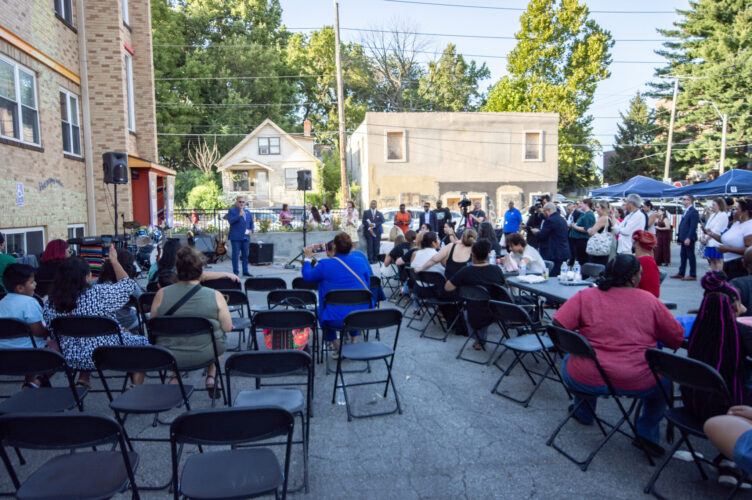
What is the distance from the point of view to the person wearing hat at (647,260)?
4.48m

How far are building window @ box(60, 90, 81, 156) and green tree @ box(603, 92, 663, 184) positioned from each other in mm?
38005

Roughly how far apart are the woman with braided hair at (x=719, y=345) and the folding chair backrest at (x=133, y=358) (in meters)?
3.18

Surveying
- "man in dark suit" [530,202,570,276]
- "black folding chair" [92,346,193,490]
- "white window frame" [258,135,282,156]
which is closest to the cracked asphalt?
"black folding chair" [92,346,193,490]

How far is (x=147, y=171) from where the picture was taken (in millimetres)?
14062

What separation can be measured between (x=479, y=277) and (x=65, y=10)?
11022mm

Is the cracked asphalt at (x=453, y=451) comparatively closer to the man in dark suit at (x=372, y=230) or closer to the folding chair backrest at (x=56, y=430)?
the folding chair backrest at (x=56, y=430)

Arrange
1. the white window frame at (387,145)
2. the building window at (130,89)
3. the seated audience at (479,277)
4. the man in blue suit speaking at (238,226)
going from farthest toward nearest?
the white window frame at (387,145) → the building window at (130,89) → the man in blue suit speaking at (238,226) → the seated audience at (479,277)

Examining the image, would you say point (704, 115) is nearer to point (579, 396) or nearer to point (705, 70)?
point (705, 70)

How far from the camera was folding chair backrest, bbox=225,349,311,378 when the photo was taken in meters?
2.88

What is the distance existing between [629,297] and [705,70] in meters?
36.8

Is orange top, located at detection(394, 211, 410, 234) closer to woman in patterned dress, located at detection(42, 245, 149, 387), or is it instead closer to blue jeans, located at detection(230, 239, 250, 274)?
blue jeans, located at detection(230, 239, 250, 274)

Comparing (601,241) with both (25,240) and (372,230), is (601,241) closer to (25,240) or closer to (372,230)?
(372,230)

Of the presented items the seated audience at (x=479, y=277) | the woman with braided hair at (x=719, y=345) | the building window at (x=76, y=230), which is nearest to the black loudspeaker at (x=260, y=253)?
the building window at (x=76, y=230)

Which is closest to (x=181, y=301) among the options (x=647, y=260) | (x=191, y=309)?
(x=191, y=309)
